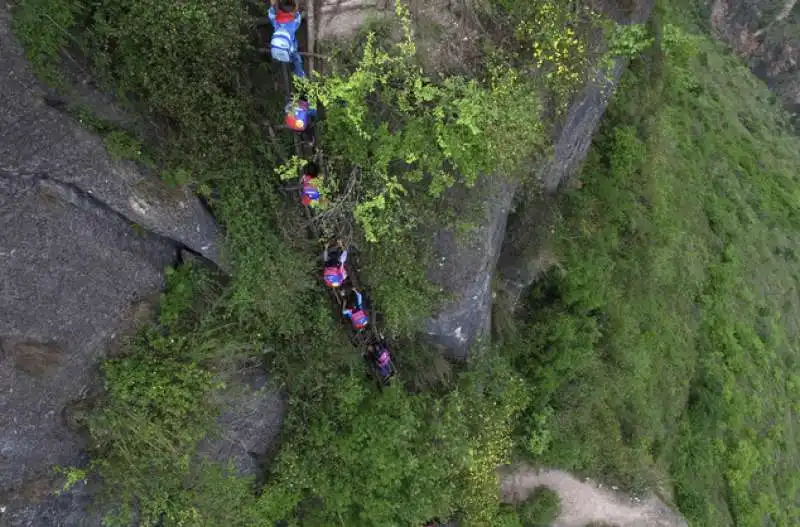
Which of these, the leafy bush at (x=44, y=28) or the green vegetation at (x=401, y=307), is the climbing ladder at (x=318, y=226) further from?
the leafy bush at (x=44, y=28)

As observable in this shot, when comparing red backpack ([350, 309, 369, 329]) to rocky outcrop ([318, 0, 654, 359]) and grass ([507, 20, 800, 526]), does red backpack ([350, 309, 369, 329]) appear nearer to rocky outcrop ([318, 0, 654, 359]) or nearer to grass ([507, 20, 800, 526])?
rocky outcrop ([318, 0, 654, 359])

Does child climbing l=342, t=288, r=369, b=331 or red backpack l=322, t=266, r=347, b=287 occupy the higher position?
red backpack l=322, t=266, r=347, b=287

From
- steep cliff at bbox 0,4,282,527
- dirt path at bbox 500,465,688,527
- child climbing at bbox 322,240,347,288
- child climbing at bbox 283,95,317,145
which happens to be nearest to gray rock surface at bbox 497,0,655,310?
child climbing at bbox 322,240,347,288

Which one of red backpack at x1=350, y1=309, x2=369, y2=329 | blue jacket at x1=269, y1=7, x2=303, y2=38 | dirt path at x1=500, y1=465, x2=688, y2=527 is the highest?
blue jacket at x1=269, y1=7, x2=303, y2=38

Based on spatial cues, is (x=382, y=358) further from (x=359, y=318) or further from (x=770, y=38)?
(x=770, y=38)

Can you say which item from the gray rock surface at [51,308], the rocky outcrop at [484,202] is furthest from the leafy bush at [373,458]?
the gray rock surface at [51,308]

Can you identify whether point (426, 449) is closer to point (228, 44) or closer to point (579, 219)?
point (579, 219)

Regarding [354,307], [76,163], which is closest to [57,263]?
[76,163]
